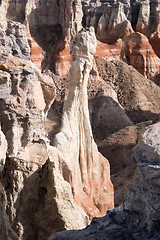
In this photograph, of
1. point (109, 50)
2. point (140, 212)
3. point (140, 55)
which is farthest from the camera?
point (140, 55)

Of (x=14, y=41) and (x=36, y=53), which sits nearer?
(x=14, y=41)

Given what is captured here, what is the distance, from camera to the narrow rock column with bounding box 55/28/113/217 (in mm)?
13820

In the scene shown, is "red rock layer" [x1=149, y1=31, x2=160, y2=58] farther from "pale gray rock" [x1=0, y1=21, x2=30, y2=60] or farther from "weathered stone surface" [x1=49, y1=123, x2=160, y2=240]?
"weathered stone surface" [x1=49, y1=123, x2=160, y2=240]

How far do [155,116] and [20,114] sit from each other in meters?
31.3

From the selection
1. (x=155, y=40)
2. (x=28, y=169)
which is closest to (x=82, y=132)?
(x=28, y=169)

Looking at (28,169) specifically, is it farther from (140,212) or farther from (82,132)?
(82,132)

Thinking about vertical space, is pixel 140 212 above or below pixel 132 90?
above

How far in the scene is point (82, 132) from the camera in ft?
47.0

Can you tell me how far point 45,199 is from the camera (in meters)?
8.78

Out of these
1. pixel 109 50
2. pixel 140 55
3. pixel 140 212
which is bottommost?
pixel 140 55

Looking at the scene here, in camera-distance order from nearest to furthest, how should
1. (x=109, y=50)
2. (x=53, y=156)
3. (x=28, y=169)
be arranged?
(x=28, y=169), (x=53, y=156), (x=109, y=50)

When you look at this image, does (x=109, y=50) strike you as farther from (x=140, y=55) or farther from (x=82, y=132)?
(x=82, y=132)

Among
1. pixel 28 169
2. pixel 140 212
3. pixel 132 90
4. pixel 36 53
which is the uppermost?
pixel 140 212

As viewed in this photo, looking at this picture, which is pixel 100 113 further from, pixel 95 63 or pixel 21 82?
pixel 21 82
